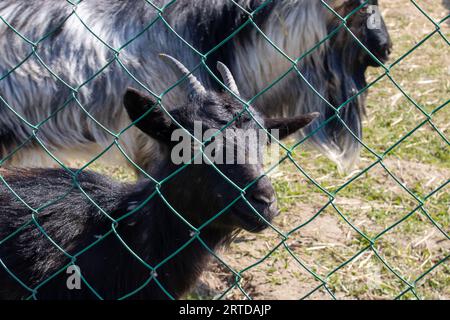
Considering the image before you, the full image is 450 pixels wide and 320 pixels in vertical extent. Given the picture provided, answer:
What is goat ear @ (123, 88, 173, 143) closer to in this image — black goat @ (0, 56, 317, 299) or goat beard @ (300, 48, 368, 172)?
black goat @ (0, 56, 317, 299)

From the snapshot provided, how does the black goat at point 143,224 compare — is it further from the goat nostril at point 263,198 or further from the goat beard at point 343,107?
the goat beard at point 343,107

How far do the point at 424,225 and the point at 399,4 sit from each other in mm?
4693

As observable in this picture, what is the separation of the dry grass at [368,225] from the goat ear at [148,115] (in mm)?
991

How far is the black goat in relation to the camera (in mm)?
3516

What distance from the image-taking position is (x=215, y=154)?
135 inches

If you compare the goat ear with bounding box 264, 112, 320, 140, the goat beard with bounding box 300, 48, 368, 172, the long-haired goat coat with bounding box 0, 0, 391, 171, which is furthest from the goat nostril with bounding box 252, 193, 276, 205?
the goat beard with bounding box 300, 48, 368, 172

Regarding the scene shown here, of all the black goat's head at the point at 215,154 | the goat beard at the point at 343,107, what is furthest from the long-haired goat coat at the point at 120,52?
the black goat's head at the point at 215,154

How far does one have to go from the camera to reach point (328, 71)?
5160 millimetres

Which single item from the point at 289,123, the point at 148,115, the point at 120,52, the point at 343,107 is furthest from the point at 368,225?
the point at 148,115

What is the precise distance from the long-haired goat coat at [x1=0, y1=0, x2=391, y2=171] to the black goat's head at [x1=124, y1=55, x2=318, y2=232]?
1.15m

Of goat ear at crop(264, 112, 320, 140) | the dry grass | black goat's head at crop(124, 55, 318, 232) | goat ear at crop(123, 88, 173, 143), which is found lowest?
the dry grass
